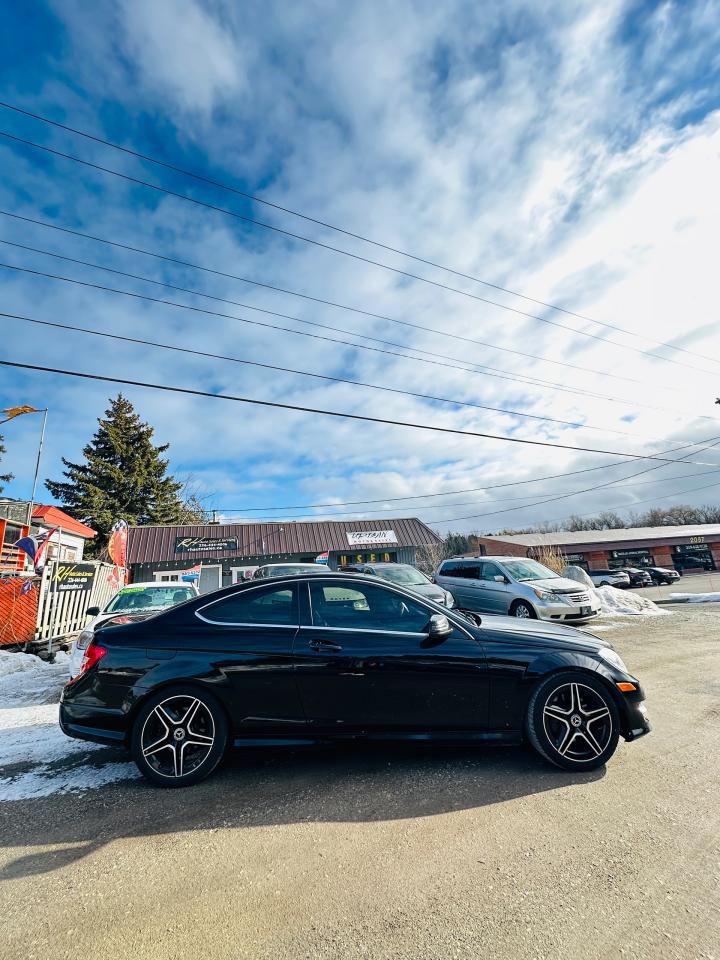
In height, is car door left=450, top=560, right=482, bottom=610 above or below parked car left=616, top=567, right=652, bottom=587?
above

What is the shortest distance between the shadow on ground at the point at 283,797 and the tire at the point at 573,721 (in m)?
0.12

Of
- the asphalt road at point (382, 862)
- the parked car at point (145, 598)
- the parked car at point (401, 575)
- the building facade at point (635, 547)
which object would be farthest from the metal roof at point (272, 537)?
the asphalt road at point (382, 862)

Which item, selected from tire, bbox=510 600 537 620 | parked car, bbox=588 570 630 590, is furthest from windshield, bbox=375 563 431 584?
parked car, bbox=588 570 630 590

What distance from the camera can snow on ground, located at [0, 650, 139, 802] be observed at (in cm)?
333

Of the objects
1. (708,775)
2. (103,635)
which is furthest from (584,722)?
(103,635)

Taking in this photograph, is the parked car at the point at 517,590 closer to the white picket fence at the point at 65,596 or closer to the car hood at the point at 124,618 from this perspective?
the car hood at the point at 124,618

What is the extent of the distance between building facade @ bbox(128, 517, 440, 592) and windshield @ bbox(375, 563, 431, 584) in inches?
611

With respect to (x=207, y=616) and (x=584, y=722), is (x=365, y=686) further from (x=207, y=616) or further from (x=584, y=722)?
(x=584, y=722)

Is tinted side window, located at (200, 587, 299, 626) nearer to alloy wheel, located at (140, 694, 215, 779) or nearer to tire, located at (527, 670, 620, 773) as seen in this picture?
alloy wheel, located at (140, 694, 215, 779)

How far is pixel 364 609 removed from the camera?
3.56m

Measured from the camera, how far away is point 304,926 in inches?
73.9

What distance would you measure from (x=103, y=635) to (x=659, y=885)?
3636mm

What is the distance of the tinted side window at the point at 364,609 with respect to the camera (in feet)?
11.5

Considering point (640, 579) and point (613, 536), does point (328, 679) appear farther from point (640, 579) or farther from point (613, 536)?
point (613, 536)
